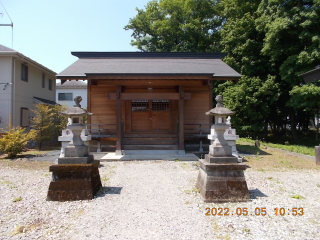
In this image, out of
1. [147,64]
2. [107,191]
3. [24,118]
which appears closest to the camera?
[107,191]

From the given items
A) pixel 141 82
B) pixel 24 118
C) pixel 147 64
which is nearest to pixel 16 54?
pixel 24 118

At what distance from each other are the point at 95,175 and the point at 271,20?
50.7 ft

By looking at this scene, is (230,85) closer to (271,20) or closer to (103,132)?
(271,20)

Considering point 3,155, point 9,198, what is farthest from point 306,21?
point 3,155

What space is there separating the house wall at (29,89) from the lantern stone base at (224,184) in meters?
13.3

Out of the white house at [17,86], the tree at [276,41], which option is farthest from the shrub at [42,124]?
the tree at [276,41]

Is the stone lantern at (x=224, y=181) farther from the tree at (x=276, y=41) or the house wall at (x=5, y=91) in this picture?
the house wall at (x=5, y=91)

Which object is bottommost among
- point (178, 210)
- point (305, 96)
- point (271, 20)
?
point (178, 210)

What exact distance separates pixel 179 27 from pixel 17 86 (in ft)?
48.9

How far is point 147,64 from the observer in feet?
39.6

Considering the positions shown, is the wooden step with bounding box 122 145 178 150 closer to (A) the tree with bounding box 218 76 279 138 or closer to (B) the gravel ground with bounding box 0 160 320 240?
(B) the gravel ground with bounding box 0 160 320 240

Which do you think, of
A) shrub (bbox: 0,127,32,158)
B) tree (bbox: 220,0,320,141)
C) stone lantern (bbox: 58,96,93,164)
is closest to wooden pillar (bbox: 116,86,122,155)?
shrub (bbox: 0,127,32,158)

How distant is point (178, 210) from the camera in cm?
383

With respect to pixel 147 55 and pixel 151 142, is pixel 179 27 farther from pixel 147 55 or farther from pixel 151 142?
pixel 151 142
